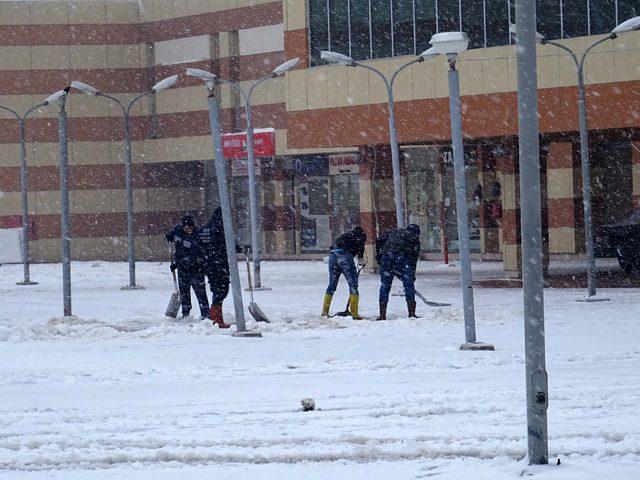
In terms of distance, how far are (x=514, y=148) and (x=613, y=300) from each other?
10423 millimetres

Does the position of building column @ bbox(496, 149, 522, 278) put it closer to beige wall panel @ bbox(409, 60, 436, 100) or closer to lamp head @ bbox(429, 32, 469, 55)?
beige wall panel @ bbox(409, 60, 436, 100)

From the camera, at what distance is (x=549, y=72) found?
33.2 meters

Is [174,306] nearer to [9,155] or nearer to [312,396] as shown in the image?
[312,396]

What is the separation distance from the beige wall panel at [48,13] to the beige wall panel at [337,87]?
874 inches

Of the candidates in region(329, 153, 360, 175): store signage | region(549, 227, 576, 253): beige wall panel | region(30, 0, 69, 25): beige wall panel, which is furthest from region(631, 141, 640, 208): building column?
region(30, 0, 69, 25): beige wall panel

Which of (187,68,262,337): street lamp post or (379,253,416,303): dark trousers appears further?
(379,253,416,303): dark trousers

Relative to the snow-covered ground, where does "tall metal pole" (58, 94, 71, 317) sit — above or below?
above

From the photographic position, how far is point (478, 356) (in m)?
14.8

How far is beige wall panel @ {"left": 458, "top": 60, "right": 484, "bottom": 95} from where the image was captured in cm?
3438

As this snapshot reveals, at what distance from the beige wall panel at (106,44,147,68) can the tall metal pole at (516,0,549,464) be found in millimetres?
50800

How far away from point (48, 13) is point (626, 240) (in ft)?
105

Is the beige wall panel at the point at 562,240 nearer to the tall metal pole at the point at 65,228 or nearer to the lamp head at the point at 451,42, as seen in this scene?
the tall metal pole at the point at 65,228

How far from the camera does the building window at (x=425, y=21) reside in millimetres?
32625

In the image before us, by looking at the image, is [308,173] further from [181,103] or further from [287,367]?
[287,367]
